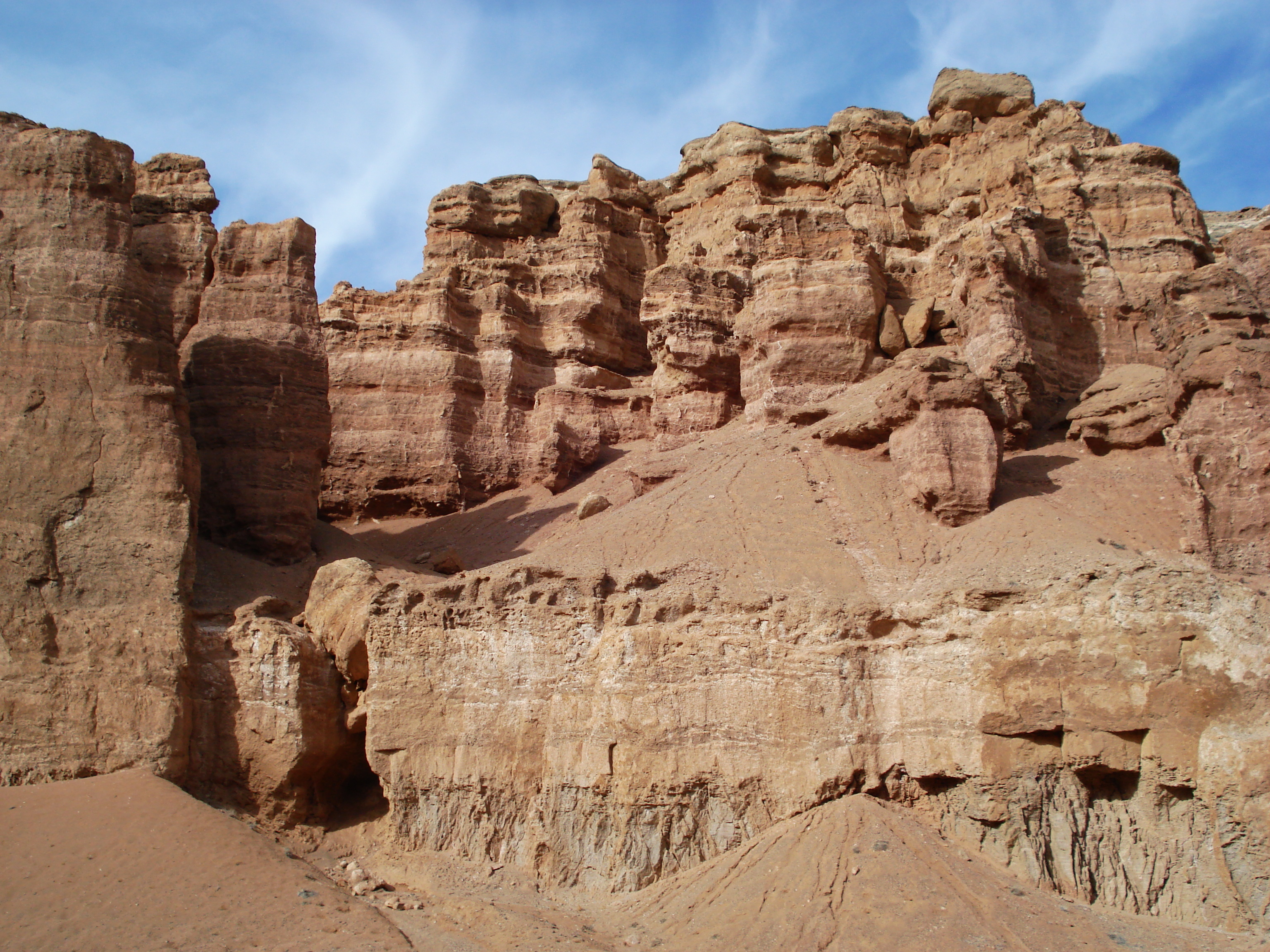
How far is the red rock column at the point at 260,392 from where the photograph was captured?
19.4 m

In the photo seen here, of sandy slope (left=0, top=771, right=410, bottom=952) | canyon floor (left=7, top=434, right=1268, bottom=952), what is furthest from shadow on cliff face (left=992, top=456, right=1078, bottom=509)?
sandy slope (left=0, top=771, right=410, bottom=952)

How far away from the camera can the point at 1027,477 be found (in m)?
18.8

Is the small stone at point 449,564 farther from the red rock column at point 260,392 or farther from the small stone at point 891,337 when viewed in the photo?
the small stone at point 891,337

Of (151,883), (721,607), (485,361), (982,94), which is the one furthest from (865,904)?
(982,94)

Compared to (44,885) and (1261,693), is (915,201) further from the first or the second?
(44,885)

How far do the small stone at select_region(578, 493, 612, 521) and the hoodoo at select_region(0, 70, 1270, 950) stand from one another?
0.11 m

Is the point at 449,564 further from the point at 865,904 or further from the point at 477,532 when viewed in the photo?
the point at 865,904

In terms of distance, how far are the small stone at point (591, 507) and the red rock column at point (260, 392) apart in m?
5.49

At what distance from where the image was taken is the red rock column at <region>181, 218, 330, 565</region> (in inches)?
762

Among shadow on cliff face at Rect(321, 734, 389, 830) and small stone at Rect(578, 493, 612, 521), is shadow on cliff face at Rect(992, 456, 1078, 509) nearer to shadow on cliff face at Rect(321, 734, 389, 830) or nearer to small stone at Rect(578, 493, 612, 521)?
small stone at Rect(578, 493, 612, 521)

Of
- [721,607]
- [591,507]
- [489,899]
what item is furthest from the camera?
[591,507]

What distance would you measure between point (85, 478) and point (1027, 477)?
15.8 m

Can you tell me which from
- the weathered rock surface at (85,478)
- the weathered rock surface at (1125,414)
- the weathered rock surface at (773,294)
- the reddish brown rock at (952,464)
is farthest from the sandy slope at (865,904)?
the weathered rock surface at (1125,414)

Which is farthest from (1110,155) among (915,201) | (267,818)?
(267,818)
